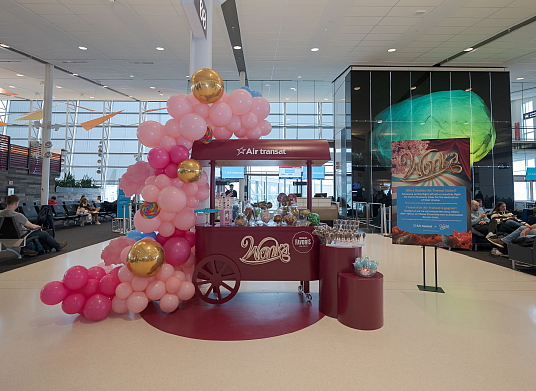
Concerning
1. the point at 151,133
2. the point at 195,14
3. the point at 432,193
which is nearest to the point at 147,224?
the point at 151,133

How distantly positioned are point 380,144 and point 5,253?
10.4 m

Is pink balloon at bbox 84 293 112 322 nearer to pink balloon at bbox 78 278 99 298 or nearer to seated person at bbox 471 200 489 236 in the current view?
pink balloon at bbox 78 278 99 298

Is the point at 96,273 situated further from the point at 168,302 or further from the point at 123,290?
the point at 168,302

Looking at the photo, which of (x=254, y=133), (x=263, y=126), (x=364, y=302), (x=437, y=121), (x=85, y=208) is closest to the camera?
(x=364, y=302)

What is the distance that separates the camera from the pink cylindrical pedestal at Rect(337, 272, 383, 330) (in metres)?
2.85

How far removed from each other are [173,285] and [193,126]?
1.62 m

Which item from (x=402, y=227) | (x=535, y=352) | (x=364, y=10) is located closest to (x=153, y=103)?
(x=364, y=10)

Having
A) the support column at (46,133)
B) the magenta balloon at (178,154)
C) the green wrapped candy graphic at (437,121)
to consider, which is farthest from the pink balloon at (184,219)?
the support column at (46,133)

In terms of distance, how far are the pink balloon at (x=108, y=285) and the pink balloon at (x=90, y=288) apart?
Answer: 44mm

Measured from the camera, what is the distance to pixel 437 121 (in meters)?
10.4

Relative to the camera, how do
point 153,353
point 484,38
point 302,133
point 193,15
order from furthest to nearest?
point 302,133 → point 484,38 → point 193,15 → point 153,353

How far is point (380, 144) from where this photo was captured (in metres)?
10.5

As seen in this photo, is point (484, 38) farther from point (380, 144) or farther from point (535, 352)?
point (535, 352)

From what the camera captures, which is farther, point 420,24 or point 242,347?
point 420,24
